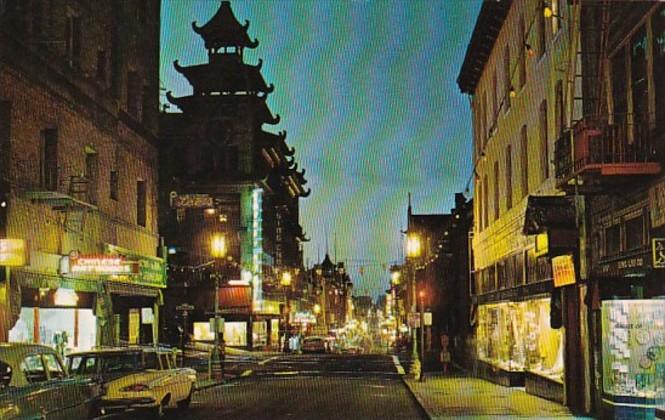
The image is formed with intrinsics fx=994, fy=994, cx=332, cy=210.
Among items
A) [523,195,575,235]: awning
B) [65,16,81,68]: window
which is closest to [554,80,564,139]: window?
[523,195,575,235]: awning

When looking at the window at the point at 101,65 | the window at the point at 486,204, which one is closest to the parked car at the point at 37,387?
the window at the point at 101,65

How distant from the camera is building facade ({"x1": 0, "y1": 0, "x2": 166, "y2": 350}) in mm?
26969

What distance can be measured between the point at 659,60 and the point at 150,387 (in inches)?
486

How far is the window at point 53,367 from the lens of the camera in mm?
14194

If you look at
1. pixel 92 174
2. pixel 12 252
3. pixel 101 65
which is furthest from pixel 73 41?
pixel 12 252

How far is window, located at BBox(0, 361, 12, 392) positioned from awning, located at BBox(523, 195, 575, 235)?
1288cm

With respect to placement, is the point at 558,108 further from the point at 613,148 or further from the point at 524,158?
the point at 613,148

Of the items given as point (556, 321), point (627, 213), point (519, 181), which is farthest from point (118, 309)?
point (627, 213)

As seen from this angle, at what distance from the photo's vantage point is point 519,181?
30078 mm

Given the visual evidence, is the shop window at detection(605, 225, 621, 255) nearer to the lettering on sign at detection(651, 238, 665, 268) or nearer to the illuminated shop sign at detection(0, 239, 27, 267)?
the lettering on sign at detection(651, 238, 665, 268)

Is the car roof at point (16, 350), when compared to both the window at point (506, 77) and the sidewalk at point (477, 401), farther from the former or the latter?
the window at point (506, 77)

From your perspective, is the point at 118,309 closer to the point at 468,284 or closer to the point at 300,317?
the point at 468,284

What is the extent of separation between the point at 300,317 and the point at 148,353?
7527 cm

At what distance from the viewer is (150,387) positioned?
21516 mm
